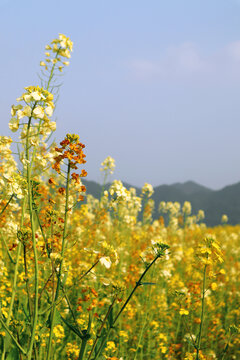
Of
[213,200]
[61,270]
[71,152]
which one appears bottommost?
[61,270]

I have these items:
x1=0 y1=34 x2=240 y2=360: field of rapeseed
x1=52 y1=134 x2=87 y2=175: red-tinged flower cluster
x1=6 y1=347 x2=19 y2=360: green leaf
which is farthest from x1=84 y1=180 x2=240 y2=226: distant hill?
x1=52 y1=134 x2=87 y2=175: red-tinged flower cluster

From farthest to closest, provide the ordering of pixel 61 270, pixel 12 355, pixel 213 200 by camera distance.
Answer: pixel 213 200 < pixel 12 355 < pixel 61 270

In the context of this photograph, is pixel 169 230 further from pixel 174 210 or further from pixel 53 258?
pixel 53 258

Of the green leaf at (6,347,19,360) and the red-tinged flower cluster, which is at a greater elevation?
the red-tinged flower cluster

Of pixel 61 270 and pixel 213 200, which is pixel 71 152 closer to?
pixel 61 270

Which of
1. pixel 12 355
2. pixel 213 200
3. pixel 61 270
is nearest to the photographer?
pixel 61 270

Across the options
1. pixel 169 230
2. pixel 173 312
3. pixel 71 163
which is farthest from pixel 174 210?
pixel 71 163

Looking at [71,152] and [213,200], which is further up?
[213,200]

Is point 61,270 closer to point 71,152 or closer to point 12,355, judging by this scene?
point 71,152

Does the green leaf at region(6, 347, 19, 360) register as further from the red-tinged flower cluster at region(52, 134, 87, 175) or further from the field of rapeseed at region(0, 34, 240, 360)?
the red-tinged flower cluster at region(52, 134, 87, 175)

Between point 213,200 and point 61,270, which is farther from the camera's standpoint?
point 213,200

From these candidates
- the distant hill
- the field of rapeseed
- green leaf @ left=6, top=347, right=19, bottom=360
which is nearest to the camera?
the field of rapeseed

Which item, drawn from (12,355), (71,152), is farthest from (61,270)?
(12,355)

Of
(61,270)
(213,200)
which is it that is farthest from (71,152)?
(213,200)
